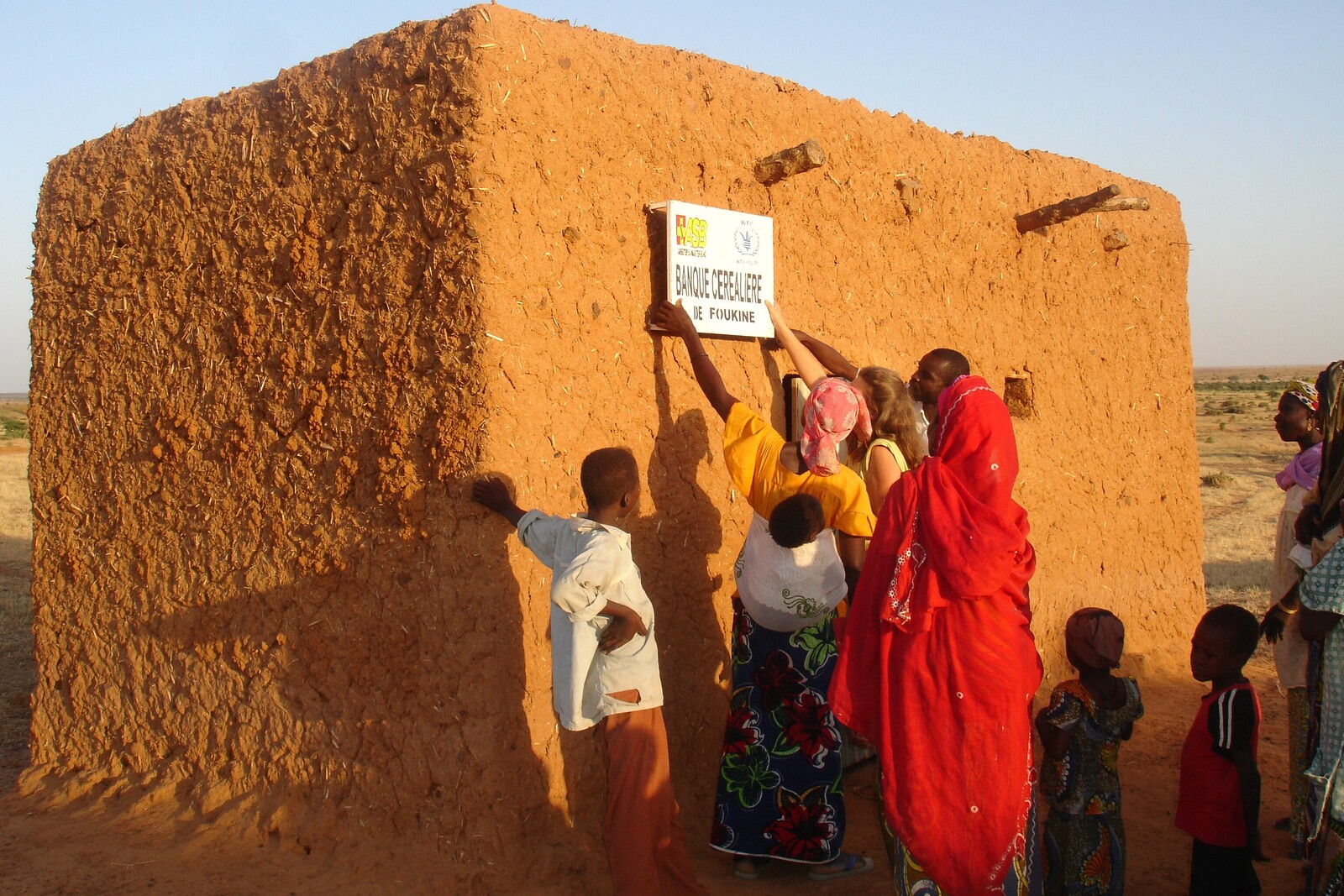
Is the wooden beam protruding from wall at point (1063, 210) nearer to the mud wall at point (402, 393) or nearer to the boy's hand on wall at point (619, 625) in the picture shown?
the mud wall at point (402, 393)

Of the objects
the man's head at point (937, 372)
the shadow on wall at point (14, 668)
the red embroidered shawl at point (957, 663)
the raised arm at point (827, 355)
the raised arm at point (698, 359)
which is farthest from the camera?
the shadow on wall at point (14, 668)

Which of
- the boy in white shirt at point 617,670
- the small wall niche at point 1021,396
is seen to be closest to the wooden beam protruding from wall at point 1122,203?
the small wall niche at point 1021,396

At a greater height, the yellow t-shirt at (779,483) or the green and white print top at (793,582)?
the yellow t-shirt at (779,483)

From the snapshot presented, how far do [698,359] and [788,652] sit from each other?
110 cm

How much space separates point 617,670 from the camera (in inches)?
129

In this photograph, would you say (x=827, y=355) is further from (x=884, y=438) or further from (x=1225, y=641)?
(x=1225, y=641)

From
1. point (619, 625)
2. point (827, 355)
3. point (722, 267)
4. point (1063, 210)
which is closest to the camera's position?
point (619, 625)

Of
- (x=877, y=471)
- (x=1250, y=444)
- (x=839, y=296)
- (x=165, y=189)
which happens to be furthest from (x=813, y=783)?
(x=1250, y=444)

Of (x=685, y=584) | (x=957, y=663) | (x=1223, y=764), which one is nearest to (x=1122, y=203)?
(x=1223, y=764)

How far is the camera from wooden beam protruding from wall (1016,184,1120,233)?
5109 millimetres

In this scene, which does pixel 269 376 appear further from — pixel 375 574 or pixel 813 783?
pixel 813 783

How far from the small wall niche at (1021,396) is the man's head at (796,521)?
112 inches

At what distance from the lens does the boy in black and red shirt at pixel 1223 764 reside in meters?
3.49

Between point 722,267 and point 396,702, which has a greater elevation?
point 722,267
